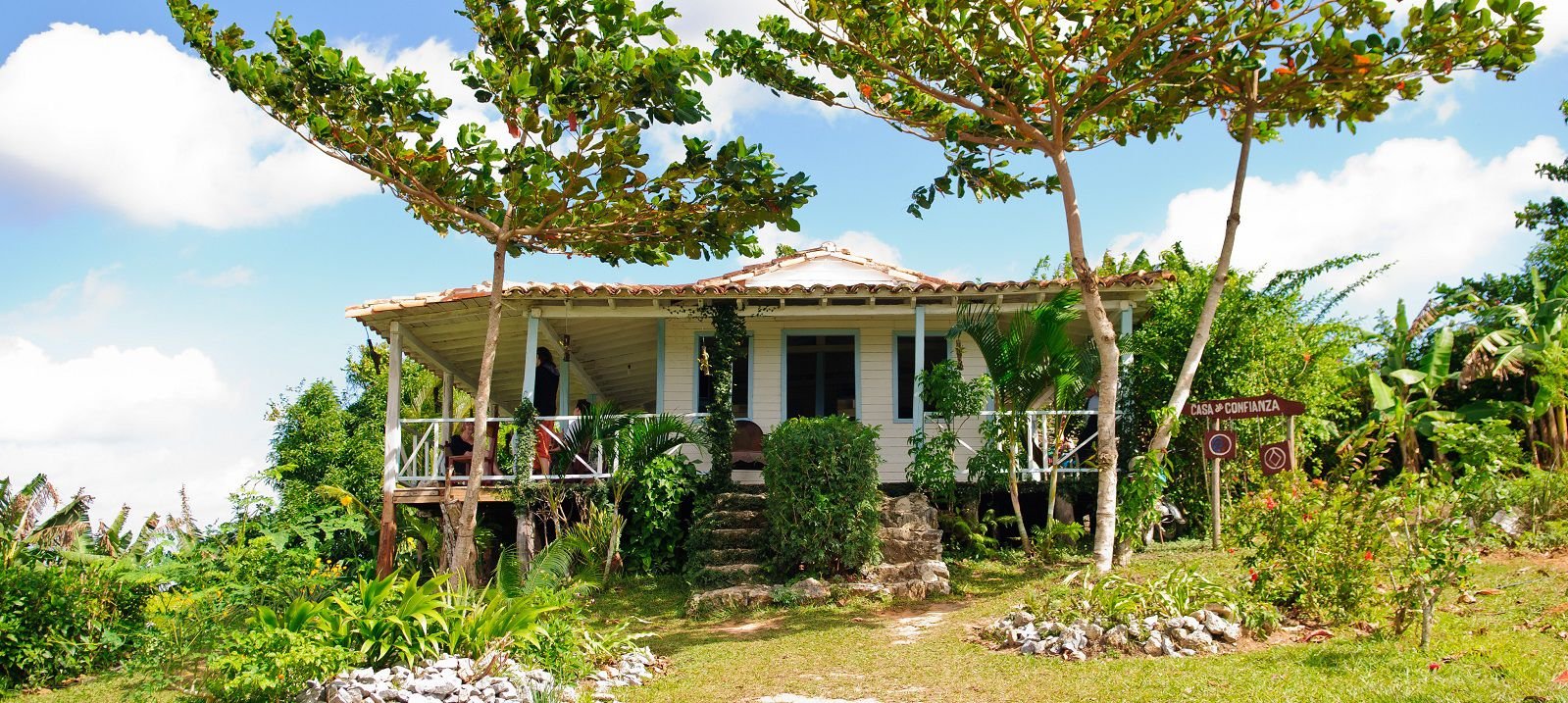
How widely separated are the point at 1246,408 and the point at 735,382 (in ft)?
22.5

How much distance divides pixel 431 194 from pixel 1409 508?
8.52 m

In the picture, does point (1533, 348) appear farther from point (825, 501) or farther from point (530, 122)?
point (530, 122)

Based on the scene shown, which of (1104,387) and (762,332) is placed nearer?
(1104,387)

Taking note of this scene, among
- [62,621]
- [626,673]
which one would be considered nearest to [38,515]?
[62,621]

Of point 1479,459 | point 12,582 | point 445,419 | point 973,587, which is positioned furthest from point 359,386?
point 1479,459

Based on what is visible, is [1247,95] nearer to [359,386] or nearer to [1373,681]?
[1373,681]

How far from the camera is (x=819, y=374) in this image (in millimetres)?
15727

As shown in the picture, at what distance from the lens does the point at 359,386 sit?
26.8 metres

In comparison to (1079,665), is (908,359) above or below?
above

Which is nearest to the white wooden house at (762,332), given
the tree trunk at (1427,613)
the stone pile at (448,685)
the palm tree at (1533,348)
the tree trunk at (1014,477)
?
the tree trunk at (1014,477)

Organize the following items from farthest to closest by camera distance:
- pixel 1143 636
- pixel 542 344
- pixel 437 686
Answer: pixel 542 344, pixel 1143 636, pixel 437 686

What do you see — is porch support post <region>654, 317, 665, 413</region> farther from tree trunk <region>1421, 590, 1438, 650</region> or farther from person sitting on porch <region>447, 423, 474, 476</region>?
tree trunk <region>1421, 590, 1438, 650</region>

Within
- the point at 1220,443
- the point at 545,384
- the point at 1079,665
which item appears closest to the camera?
the point at 1079,665

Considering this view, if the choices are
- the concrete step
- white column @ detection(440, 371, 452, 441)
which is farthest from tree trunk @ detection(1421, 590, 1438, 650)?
white column @ detection(440, 371, 452, 441)
